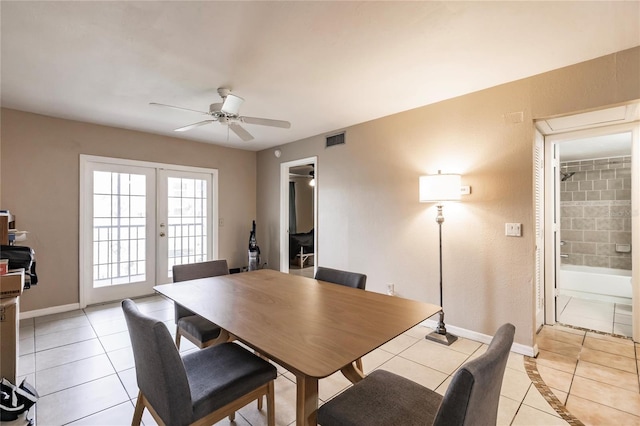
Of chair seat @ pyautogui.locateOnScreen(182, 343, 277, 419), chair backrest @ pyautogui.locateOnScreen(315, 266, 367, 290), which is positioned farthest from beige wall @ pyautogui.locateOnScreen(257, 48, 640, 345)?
chair seat @ pyautogui.locateOnScreen(182, 343, 277, 419)

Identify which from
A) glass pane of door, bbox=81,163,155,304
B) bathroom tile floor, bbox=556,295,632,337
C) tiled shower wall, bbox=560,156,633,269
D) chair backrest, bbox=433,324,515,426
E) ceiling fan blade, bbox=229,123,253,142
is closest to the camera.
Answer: chair backrest, bbox=433,324,515,426

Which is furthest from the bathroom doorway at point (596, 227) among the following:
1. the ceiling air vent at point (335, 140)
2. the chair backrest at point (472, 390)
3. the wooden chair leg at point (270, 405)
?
the wooden chair leg at point (270, 405)

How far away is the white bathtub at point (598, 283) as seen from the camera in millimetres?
4086

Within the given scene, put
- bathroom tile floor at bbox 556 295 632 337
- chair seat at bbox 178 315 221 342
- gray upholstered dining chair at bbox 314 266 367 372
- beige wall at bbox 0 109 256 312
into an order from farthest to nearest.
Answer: beige wall at bbox 0 109 256 312, bathroom tile floor at bbox 556 295 632 337, gray upholstered dining chair at bbox 314 266 367 372, chair seat at bbox 178 315 221 342

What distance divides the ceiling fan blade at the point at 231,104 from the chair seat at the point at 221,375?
1993mm

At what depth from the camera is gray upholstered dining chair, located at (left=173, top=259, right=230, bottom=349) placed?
2.04 m

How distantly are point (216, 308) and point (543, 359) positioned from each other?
2.75 metres

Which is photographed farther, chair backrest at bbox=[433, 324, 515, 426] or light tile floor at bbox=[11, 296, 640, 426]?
light tile floor at bbox=[11, 296, 640, 426]

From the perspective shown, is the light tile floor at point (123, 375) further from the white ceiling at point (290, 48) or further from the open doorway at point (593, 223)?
the white ceiling at point (290, 48)

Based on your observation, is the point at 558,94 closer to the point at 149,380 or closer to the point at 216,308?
the point at 216,308

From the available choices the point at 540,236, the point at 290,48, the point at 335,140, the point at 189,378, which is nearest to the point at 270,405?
the point at 189,378

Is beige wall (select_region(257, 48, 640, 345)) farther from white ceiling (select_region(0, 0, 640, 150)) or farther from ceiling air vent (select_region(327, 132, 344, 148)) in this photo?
white ceiling (select_region(0, 0, 640, 150))

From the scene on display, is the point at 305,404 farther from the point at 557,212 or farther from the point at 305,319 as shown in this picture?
the point at 557,212

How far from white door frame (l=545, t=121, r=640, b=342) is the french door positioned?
15.5ft
